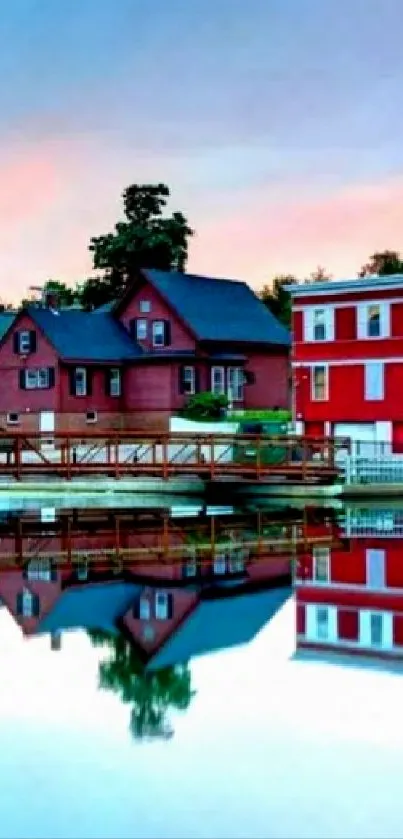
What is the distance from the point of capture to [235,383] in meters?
69.4

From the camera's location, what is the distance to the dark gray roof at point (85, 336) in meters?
67.9

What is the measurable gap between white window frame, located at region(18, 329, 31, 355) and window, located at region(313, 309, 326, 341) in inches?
828

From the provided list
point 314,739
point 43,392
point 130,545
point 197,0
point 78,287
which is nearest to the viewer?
point 314,739

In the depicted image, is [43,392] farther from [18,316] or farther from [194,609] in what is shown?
[194,609]

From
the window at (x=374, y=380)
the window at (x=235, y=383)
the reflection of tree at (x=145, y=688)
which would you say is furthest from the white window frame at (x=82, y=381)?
the reflection of tree at (x=145, y=688)

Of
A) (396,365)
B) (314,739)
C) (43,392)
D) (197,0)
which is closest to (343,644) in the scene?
(314,739)

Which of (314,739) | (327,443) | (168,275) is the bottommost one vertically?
(314,739)

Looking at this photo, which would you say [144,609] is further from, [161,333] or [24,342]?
[24,342]

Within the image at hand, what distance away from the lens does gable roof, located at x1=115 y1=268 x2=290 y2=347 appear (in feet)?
226

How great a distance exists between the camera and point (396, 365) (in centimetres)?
5134

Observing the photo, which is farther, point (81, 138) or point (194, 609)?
point (81, 138)

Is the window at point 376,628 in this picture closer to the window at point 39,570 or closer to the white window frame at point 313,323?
the window at point 39,570

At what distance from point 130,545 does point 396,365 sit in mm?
23610

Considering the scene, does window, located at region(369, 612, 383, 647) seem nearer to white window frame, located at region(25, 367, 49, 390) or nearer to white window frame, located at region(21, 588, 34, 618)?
white window frame, located at region(21, 588, 34, 618)
